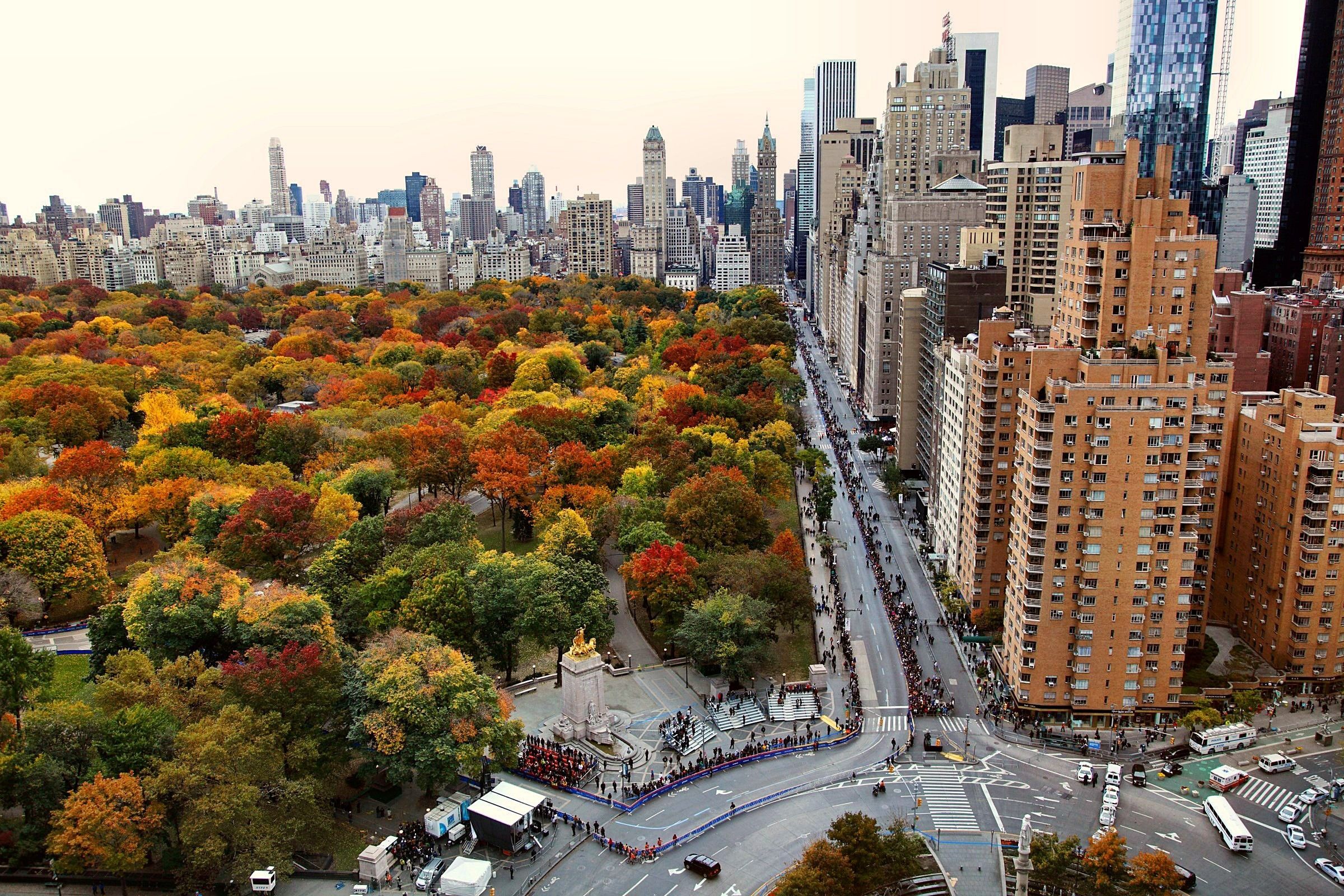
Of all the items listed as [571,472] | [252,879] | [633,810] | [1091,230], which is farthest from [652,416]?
[252,879]

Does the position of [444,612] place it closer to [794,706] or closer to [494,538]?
[794,706]

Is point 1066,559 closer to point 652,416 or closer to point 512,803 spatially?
point 512,803

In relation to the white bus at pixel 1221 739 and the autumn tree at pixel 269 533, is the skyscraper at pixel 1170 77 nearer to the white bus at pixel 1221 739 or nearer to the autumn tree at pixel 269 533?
the white bus at pixel 1221 739

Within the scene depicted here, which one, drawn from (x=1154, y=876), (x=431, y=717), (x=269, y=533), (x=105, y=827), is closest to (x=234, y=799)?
(x=105, y=827)

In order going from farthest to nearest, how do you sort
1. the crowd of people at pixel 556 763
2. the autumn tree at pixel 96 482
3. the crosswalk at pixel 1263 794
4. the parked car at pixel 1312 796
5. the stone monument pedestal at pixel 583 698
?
1. the autumn tree at pixel 96 482
2. the stone monument pedestal at pixel 583 698
3. the crowd of people at pixel 556 763
4. the parked car at pixel 1312 796
5. the crosswalk at pixel 1263 794

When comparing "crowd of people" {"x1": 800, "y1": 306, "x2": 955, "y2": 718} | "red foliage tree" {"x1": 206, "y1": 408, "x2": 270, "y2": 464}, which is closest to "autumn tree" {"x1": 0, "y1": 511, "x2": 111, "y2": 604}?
"red foliage tree" {"x1": 206, "y1": 408, "x2": 270, "y2": 464}

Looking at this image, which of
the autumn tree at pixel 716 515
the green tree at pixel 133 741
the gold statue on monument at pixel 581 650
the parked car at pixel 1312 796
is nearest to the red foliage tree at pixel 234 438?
the autumn tree at pixel 716 515
